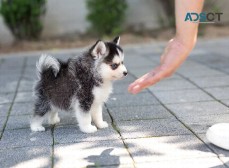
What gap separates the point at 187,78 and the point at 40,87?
3052 mm

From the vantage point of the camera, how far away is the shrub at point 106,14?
1106 centimetres

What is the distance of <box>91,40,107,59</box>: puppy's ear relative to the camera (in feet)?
13.7

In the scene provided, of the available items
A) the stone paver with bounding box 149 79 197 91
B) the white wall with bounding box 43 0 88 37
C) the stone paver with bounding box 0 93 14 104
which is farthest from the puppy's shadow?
the white wall with bounding box 43 0 88 37

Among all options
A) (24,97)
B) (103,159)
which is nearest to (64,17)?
(24,97)

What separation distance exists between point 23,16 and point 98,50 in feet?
23.4

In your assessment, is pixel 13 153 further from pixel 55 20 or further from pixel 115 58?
pixel 55 20

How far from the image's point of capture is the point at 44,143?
13.4ft

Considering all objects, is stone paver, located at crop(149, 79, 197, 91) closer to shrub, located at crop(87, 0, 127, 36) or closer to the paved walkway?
the paved walkway

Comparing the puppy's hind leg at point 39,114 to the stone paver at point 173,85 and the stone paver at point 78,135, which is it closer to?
the stone paver at point 78,135

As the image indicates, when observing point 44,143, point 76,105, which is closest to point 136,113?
point 76,105

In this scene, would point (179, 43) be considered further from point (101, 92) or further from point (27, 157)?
point (27, 157)

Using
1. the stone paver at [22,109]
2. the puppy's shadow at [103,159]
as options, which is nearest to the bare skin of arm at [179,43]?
the puppy's shadow at [103,159]

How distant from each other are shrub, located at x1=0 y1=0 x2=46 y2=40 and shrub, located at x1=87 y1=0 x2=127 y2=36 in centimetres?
133

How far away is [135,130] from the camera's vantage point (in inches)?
172
